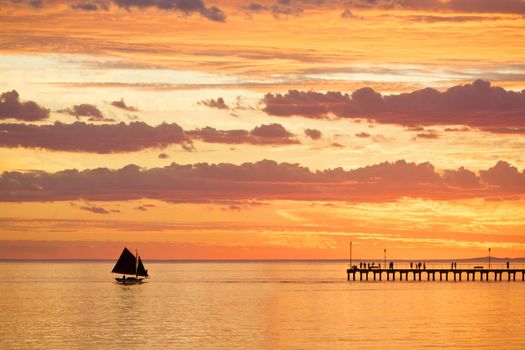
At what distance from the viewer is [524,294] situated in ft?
609

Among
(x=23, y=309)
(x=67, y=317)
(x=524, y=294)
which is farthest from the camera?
(x=524, y=294)

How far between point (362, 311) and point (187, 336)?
39554 millimetres

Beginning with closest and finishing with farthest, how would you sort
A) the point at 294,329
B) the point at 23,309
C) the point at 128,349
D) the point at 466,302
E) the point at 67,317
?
the point at 128,349, the point at 294,329, the point at 67,317, the point at 23,309, the point at 466,302

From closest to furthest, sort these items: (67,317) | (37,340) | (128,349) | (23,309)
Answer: (128,349) → (37,340) → (67,317) → (23,309)

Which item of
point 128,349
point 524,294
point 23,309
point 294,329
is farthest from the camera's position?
point 524,294

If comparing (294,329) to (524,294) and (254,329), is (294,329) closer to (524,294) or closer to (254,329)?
(254,329)

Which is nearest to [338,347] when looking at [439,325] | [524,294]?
[439,325]

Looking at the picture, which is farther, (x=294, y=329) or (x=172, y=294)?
(x=172, y=294)

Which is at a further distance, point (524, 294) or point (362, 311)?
point (524, 294)

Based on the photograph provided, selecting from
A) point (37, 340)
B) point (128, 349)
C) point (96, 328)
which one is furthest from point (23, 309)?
point (128, 349)

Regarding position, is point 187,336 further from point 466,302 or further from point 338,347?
point 466,302

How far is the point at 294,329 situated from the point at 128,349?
83.1 ft

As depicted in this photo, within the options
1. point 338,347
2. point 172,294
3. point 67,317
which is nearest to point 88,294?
point 172,294

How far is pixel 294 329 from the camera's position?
112 meters
